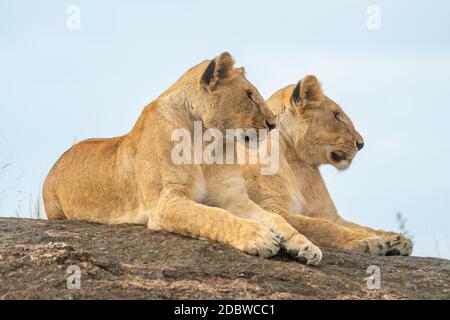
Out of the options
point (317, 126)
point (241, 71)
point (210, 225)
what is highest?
point (241, 71)

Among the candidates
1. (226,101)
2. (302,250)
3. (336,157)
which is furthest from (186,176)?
(336,157)

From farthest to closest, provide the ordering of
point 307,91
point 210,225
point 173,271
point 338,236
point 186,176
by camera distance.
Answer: point 307,91 < point 338,236 < point 186,176 < point 210,225 < point 173,271

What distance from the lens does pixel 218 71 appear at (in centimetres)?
634

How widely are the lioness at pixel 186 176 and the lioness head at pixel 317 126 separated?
4.32 ft

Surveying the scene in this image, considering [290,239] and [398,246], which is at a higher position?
[290,239]

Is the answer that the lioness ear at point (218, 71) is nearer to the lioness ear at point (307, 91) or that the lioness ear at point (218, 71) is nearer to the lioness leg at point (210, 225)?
the lioness leg at point (210, 225)

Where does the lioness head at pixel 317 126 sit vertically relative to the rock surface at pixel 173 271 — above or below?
above

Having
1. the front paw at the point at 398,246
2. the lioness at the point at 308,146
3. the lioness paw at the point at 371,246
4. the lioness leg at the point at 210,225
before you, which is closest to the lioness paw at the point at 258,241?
the lioness leg at the point at 210,225

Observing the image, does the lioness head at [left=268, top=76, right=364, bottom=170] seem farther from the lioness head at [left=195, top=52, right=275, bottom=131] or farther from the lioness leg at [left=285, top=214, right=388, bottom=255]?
the lioness head at [left=195, top=52, right=275, bottom=131]

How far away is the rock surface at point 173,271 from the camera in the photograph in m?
4.61

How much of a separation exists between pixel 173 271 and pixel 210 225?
31.5 inches

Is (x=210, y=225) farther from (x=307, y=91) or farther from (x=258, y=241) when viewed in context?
(x=307, y=91)
